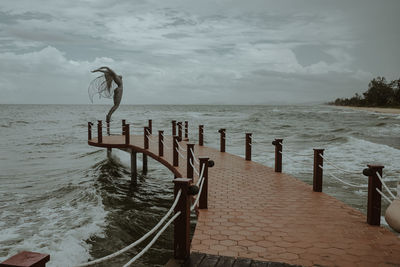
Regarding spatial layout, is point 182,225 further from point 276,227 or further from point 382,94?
point 382,94

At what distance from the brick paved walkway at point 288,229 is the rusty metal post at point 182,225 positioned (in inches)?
14.8

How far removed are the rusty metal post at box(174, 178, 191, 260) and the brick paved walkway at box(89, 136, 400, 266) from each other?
38cm

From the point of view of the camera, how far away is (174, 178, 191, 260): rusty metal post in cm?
386

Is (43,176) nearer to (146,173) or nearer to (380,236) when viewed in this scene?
(146,173)

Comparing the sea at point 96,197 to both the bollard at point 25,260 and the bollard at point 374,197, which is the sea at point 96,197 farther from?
the bollard at point 25,260

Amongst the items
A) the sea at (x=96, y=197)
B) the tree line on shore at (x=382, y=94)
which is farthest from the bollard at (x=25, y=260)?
the tree line on shore at (x=382, y=94)

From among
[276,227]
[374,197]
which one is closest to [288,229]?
[276,227]

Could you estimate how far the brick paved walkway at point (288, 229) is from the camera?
4.14m

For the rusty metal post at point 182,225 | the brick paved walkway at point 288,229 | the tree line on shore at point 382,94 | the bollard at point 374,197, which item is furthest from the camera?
the tree line on shore at point 382,94

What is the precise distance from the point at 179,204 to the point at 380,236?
3228 millimetres

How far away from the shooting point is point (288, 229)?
5113 millimetres

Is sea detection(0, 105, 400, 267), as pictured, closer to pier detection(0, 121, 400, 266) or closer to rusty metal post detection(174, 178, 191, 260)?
pier detection(0, 121, 400, 266)

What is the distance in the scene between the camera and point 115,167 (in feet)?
56.5

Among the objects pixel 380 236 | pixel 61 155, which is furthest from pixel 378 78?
pixel 380 236
